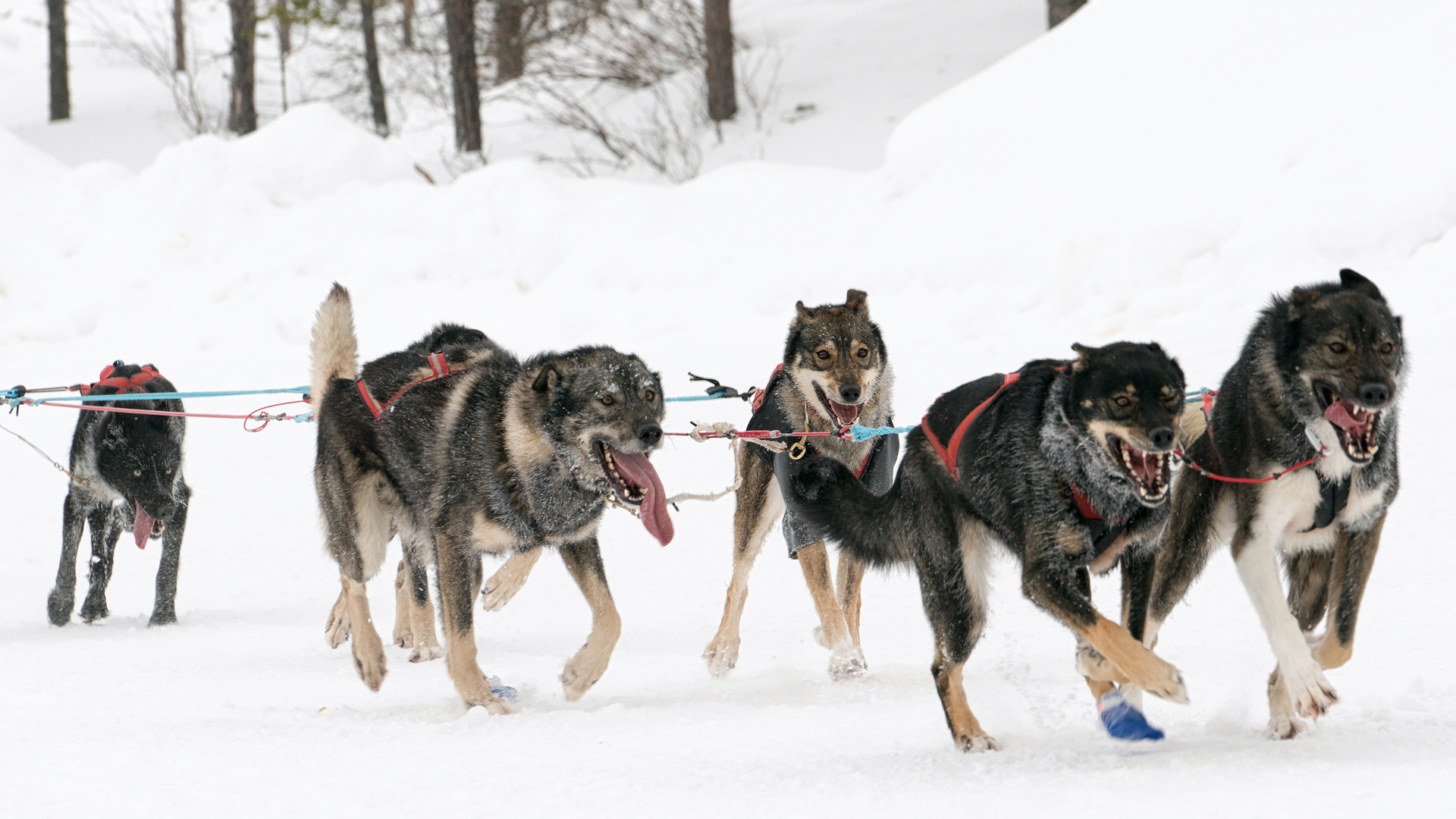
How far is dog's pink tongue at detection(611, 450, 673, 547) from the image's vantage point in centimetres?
417

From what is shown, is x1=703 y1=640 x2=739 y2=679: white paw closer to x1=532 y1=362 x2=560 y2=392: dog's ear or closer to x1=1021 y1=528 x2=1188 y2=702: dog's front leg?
x1=532 y1=362 x2=560 y2=392: dog's ear

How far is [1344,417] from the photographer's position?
329 cm

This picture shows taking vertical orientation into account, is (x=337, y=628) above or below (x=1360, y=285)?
below

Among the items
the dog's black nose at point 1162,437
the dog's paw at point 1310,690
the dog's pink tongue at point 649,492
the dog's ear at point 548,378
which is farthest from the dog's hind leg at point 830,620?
the dog's black nose at point 1162,437

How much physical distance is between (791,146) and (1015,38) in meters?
4.08

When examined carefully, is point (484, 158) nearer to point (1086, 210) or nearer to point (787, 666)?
point (1086, 210)

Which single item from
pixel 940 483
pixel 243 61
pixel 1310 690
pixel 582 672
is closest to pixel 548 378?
pixel 582 672

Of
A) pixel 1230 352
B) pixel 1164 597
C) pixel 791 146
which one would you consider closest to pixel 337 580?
pixel 1164 597

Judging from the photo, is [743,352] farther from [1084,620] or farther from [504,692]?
[1084,620]

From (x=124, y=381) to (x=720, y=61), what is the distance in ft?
35.9

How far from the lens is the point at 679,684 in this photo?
4754mm

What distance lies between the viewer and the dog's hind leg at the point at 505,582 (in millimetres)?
5730

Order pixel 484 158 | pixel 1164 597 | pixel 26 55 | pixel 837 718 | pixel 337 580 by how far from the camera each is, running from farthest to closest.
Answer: pixel 26 55
pixel 484 158
pixel 337 580
pixel 837 718
pixel 1164 597

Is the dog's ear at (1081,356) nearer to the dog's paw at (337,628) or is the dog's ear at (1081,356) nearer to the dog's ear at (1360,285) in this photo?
the dog's ear at (1360,285)
